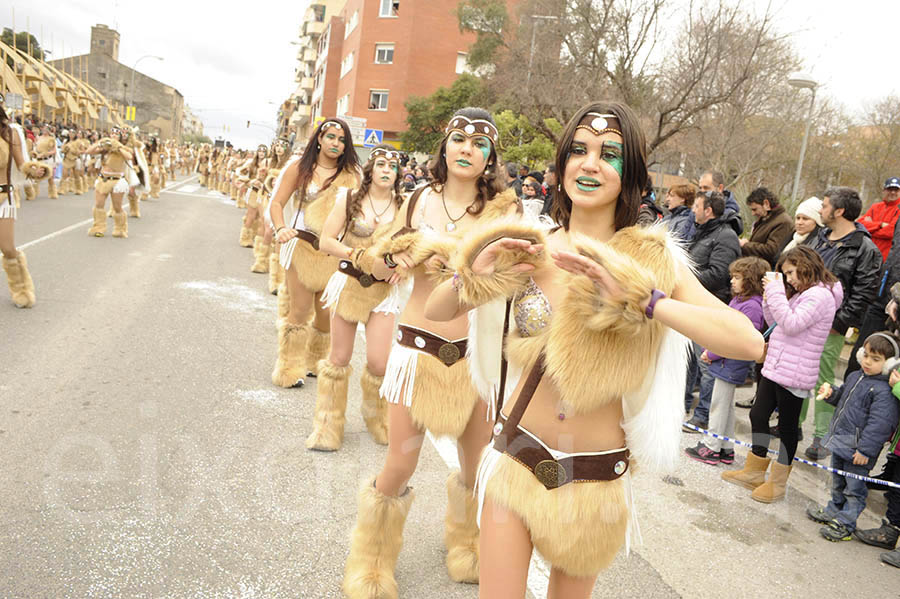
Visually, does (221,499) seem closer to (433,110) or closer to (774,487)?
(774,487)

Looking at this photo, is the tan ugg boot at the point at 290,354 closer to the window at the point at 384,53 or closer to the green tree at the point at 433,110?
the green tree at the point at 433,110

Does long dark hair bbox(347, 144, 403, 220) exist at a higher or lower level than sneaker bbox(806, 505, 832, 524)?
higher

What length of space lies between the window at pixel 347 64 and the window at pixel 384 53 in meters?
4.21

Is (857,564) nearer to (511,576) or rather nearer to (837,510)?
(837,510)

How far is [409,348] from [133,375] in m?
3.53

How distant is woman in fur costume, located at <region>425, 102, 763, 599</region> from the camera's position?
1.88 m

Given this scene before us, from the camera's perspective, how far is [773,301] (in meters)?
4.82

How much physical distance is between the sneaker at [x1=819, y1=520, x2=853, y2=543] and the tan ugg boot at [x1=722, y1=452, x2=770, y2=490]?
671 millimetres

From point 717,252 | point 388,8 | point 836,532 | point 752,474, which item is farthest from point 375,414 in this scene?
point 388,8

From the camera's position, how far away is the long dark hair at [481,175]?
3443mm

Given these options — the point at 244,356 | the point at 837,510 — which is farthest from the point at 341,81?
the point at 837,510

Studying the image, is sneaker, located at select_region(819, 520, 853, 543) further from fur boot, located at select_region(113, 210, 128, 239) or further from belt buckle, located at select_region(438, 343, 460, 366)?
fur boot, located at select_region(113, 210, 128, 239)

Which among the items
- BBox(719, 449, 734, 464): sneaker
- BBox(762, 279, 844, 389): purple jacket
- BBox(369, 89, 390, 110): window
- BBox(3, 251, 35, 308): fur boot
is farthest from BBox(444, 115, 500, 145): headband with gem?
BBox(369, 89, 390, 110): window

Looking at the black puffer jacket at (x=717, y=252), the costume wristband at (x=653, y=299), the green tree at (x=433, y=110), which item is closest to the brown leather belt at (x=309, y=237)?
the black puffer jacket at (x=717, y=252)
